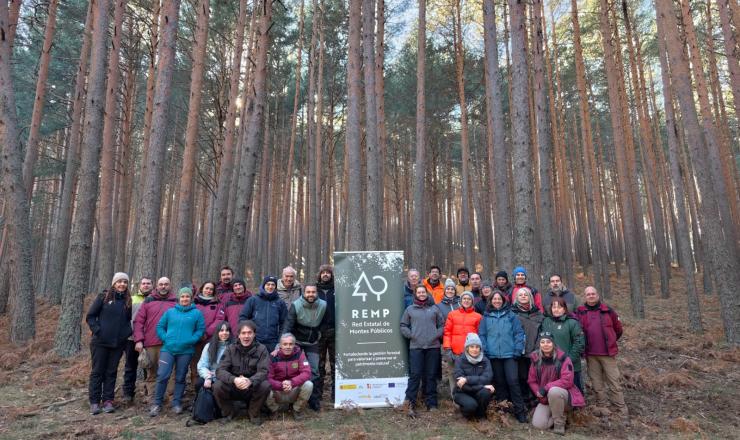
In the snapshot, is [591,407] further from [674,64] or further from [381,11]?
[381,11]

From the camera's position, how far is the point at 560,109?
17.3 m

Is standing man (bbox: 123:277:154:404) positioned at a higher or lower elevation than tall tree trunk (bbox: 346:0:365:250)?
lower

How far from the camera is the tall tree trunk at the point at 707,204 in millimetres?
8508

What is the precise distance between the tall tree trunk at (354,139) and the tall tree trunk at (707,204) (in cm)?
687

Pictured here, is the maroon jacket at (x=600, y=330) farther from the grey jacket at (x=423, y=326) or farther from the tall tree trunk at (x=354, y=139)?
the tall tree trunk at (x=354, y=139)

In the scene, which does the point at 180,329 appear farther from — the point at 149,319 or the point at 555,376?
the point at 555,376

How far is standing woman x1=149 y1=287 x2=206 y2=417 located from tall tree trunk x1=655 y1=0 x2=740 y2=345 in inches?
397

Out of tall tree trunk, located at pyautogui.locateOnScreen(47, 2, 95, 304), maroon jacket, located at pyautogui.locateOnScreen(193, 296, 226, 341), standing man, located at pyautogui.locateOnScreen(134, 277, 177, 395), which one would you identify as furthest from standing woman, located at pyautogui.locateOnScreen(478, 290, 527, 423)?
tall tree trunk, located at pyautogui.locateOnScreen(47, 2, 95, 304)

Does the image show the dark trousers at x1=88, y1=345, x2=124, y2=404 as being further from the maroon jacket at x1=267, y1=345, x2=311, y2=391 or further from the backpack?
the maroon jacket at x1=267, y1=345, x2=311, y2=391

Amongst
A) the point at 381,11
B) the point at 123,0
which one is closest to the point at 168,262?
the point at 123,0

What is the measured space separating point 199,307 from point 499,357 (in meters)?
4.20

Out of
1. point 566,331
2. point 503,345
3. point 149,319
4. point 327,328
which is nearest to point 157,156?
point 149,319

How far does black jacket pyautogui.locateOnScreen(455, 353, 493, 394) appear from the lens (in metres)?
5.13

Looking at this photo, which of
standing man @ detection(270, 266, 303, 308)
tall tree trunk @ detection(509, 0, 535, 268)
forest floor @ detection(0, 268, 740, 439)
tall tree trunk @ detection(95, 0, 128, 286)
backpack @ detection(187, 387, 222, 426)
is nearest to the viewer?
forest floor @ detection(0, 268, 740, 439)
